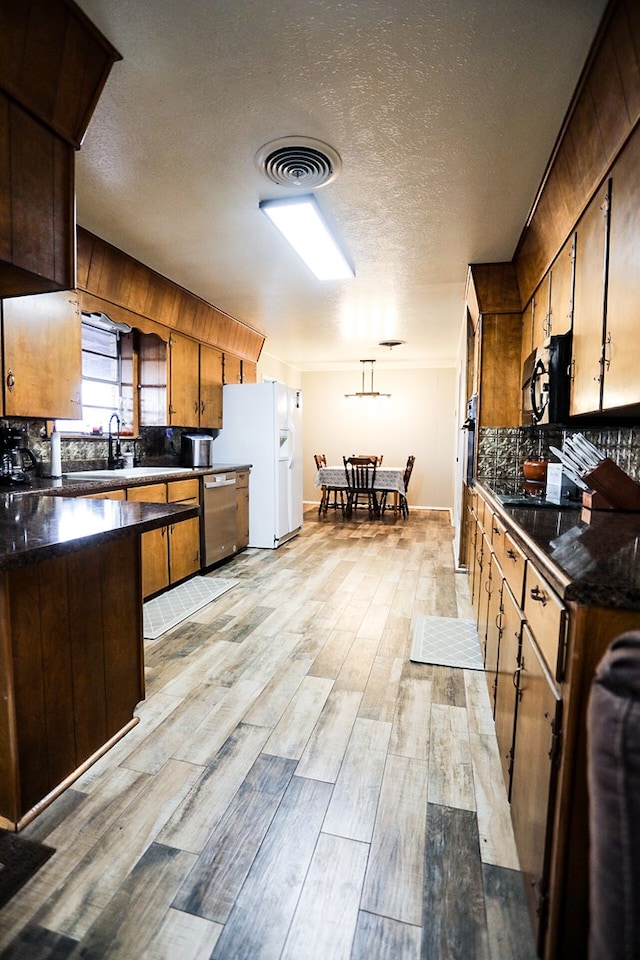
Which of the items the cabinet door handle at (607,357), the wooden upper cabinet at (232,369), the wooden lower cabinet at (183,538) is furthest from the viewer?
the wooden upper cabinet at (232,369)

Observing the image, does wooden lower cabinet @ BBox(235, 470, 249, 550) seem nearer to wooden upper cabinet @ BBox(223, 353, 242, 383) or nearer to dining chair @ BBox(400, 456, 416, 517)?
wooden upper cabinet @ BBox(223, 353, 242, 383)

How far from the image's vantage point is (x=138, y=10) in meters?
1.45

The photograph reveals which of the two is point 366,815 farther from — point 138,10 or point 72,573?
point 138,10

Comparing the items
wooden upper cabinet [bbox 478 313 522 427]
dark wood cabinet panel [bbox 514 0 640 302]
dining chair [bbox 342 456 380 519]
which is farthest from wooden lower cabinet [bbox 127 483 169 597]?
dining chair [bbox 342 456 380 519]

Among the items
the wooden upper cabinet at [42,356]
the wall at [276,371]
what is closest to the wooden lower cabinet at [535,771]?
the wooden upper cabinet at [42,356]

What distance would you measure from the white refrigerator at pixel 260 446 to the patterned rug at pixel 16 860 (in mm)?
3846

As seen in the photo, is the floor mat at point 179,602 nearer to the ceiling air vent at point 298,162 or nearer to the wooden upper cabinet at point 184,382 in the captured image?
the wooden upper cabinet at point 184,382

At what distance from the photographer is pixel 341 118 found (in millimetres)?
1915

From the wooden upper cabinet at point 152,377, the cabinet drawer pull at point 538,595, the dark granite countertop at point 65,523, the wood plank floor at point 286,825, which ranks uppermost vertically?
the wooden upper cabinet at point 152,377

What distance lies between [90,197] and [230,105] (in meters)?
1.17

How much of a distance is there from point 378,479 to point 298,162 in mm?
5190

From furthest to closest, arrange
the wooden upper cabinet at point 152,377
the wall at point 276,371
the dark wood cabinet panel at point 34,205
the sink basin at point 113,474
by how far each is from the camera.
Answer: the wall at point 276,371
the wooden upper cabinet at point 152,377
the sink basin at point 113,474
the dark wood cabinet panel at point 34,205

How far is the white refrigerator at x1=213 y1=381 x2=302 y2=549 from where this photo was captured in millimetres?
5137

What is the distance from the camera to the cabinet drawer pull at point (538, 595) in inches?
46.1
